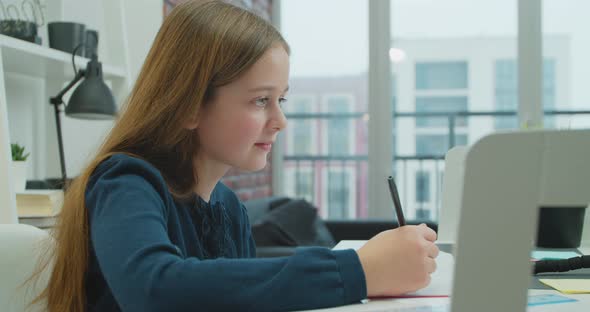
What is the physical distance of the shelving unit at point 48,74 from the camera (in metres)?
1.48

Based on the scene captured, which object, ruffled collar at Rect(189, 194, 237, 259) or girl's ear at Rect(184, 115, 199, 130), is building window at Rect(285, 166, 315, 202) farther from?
girl's ear at Rect(184, 115, 199, 130)

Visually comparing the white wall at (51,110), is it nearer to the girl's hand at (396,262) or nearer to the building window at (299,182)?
the girl's hand at (396,262)

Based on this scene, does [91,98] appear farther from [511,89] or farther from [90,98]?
[511,89]

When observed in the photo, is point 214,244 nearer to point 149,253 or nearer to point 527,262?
point 149,253

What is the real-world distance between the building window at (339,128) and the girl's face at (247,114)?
3154 mm

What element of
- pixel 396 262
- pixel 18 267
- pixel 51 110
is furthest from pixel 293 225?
pixel 396 262

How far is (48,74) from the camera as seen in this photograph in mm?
1712

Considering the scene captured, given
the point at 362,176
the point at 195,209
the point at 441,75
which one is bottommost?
the point at 362,176

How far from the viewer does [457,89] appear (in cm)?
403

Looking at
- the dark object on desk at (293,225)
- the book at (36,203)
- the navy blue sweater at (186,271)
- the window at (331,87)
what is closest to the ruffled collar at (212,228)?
the navy blue sweater at (186,271)

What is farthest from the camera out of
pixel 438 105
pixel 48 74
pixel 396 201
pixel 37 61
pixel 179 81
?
pixel 438 105

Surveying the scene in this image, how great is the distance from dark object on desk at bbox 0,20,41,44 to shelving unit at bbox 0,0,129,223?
0.04m

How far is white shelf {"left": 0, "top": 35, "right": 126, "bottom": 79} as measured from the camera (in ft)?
4.34

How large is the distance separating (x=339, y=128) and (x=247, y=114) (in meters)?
3.34
